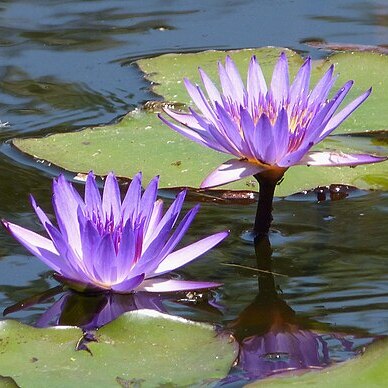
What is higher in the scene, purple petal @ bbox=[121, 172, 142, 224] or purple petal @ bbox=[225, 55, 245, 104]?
purple petal @ bbox=[225, 55, 245, 104]

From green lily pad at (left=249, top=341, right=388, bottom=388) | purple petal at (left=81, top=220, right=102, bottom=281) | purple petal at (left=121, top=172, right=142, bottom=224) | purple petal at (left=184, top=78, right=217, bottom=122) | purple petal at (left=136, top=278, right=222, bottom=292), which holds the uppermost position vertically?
purple petal at (left=184, top=78, right=217, bottom=122)

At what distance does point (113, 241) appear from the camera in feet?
6.78

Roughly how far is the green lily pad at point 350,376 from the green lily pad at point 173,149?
969 millimetres

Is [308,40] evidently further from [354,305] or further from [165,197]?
[354,305]

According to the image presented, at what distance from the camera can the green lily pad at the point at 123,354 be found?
1778 millimetres

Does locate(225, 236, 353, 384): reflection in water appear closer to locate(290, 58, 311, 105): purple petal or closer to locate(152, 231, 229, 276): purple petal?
locate(152, 231, 229, 276): purple petal

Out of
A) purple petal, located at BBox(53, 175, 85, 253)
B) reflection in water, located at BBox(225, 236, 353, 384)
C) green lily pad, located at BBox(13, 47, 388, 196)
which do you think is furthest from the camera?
green lily pad, located at BBox(13, 47, 388, 196)

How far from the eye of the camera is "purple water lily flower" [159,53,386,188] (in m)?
2.24

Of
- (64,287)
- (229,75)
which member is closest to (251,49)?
(229,75)

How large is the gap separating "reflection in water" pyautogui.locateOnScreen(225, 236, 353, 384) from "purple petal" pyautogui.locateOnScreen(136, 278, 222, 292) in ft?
0.32

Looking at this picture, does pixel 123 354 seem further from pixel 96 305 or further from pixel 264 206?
pixel 264 206

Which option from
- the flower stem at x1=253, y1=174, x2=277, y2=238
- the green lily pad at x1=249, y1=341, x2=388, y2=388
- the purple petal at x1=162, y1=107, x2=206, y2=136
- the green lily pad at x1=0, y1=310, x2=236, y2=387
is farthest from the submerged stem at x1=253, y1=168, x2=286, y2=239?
the green lily pad at x1=249, y1=341, x2=388, y2=388

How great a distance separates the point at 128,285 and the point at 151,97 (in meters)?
1.62

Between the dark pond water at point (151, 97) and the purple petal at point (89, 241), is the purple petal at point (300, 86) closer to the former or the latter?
the dark pond water at point (151, 97)
